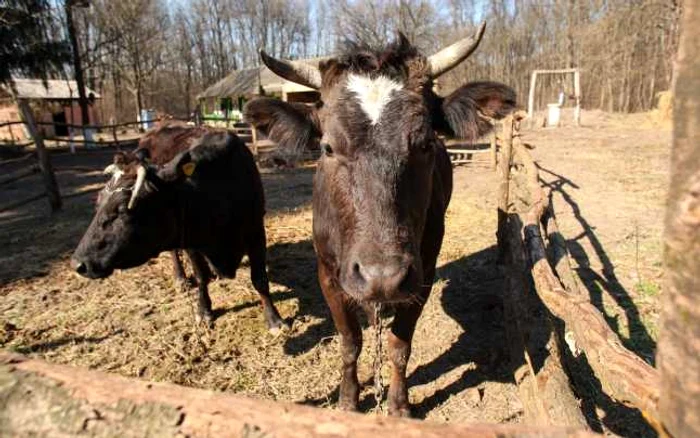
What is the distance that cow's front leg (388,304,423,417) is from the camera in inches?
127

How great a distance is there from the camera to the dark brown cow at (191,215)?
3854mm

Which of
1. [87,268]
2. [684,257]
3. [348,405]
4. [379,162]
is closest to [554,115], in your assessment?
[348,405]

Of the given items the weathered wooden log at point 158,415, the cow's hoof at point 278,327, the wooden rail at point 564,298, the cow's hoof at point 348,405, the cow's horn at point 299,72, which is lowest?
the cow's hoof at point 348,405

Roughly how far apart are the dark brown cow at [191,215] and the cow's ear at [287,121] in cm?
146

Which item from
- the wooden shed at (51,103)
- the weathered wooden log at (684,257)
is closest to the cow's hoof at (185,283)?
the weathered wooden log at (684,257)

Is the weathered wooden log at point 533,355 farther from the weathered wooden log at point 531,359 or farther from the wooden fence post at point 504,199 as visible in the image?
the wooden fence post at point 504,199

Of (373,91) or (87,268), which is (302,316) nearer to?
(87,268)

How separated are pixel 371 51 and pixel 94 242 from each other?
2.82 m

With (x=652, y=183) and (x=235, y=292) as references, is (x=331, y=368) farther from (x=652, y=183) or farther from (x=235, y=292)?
(x=652, y=183)

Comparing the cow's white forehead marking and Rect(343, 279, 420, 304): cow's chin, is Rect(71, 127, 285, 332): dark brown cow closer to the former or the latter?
the cow's white forehead marking

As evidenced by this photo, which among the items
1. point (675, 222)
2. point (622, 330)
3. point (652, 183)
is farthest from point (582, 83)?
point (675, 222)

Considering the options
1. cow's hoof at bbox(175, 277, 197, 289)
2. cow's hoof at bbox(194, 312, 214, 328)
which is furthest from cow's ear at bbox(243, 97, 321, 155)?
cow's hoof at bbox(175, 277, 197, 289)

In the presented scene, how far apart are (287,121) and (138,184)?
167 centimetres

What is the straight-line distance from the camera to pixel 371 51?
2955 mm
